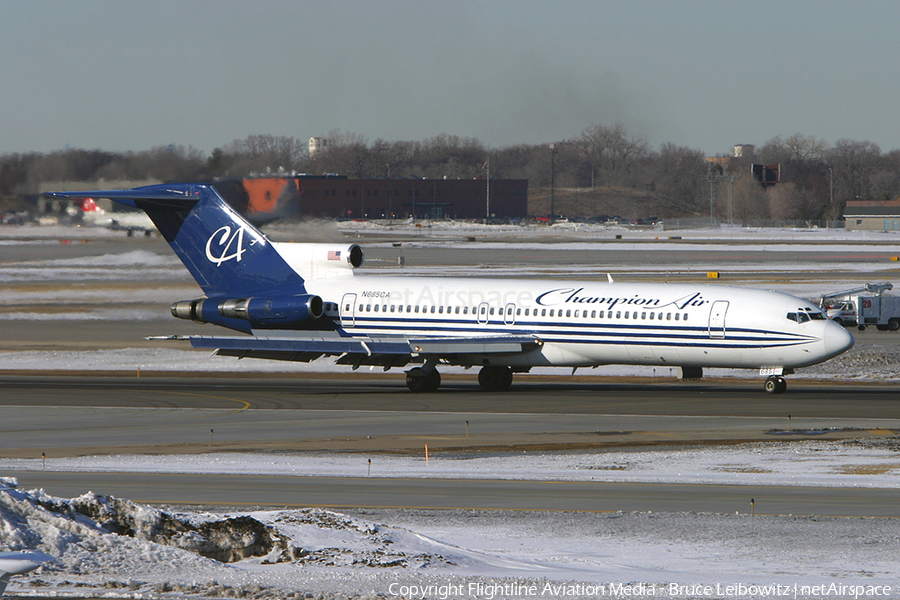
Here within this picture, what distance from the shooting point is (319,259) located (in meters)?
43.4

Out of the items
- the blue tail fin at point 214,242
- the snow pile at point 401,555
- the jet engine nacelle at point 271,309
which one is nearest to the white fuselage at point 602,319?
the jet engine nacelle at point 271,309

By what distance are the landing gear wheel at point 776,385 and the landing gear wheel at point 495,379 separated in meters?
8.64

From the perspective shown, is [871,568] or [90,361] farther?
[90,361]

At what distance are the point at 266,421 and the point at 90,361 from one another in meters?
19.9

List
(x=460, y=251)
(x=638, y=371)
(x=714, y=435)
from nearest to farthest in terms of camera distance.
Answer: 1. (x=714, y=435)
2. (x=638, y=371)
3. (x=460, y=251)

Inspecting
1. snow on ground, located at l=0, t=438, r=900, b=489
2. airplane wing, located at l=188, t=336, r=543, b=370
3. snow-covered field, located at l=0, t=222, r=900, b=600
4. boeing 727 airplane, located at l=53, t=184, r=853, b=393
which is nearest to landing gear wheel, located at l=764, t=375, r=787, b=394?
boeing 727 airplane, located at l=53, t=184, r=853, b=393

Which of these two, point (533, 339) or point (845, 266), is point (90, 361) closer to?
point (533, 339)

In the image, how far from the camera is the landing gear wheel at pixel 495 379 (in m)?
40.3

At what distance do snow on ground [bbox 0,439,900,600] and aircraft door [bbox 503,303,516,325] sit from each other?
66.3 feet

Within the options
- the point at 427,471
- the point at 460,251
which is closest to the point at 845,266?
the point at 460,251

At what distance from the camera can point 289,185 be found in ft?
179

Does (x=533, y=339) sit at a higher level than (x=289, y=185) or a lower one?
lower

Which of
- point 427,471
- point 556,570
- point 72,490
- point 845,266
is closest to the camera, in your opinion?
point 556,570

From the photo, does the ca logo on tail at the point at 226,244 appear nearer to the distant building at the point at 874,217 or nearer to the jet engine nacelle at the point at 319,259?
the jet engine nacelle at the point at 319,259
